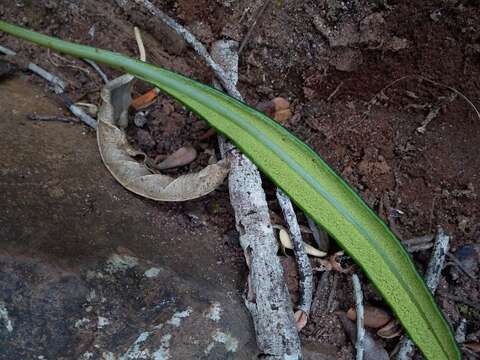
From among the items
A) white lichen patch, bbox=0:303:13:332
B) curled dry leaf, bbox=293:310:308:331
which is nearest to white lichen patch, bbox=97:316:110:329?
white lichen patch, bbox=0:303:13:332

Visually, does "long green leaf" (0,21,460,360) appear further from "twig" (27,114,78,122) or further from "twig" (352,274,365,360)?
"twig" (27,114,78,122)

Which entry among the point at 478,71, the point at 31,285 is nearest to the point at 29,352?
the point at 31,285

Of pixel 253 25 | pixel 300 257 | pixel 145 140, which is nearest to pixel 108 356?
pixel 300 257

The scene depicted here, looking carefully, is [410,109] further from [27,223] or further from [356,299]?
[27,223]

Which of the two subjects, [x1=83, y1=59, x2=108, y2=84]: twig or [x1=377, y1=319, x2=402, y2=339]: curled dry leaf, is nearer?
[x1=377, y1=319, x2=402, y2=339]: curled dry leaf

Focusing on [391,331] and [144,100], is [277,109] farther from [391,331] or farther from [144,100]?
[391,331]
